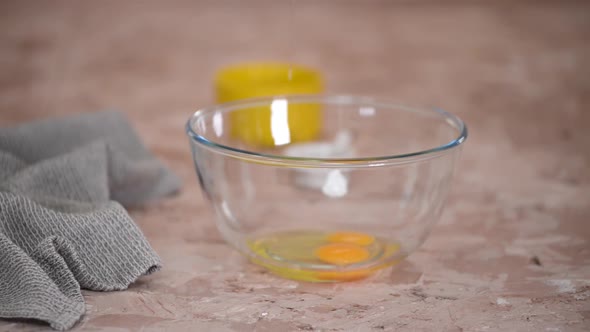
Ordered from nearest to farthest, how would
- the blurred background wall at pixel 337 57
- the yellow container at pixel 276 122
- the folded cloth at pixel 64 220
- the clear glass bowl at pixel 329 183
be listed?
the folded cloth at pixel 64 220 < the clear glass bowl at pixel 329 183 < the yellow container at pixel 276 122 < the blurred background wall at pixel 337 57

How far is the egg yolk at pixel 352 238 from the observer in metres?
1.09

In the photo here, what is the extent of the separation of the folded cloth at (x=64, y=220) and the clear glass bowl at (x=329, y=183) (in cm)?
16

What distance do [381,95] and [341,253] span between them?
964 mm

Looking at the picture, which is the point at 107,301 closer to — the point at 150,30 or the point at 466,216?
the point at 466,216

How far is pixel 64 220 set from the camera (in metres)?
0.95

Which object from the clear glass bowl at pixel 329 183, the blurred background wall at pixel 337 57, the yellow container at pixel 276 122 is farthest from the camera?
the blurred background wall at pixel 337 57

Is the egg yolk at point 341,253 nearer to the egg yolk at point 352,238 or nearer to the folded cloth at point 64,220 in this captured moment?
the egg yolk at point 352,238

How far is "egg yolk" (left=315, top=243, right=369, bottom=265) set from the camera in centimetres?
102

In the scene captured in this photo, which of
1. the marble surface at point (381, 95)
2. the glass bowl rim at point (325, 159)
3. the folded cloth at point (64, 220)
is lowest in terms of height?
the marble surface at point (381, 95)

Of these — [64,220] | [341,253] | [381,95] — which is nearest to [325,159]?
[341,253]

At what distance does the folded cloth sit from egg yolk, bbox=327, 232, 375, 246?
0.93 feet

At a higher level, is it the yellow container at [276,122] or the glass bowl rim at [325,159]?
the glass bowl rim at [325,159]

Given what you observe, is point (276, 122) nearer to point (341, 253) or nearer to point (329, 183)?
point (329, 183)

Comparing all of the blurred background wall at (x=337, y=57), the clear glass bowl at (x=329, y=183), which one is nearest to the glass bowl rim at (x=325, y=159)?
the clear glass bowl at (x=329, y=183)
